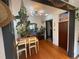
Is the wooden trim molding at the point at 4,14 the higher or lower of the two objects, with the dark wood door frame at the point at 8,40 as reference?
higher

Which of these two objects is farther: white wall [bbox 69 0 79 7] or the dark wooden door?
the dark wooden door

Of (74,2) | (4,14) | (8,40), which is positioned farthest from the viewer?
(74,2)

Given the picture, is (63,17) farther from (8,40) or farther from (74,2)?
(8,40)

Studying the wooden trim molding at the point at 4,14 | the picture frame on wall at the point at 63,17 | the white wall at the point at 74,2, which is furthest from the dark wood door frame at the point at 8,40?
the picture frame on wall at the point at 63,17

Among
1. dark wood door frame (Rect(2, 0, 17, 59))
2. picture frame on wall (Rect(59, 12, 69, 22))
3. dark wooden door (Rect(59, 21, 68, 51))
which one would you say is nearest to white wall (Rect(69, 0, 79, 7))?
picture frame on wall (Rect(59, 12, 69, 22))

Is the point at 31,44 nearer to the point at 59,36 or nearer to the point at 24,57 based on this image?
the point at 24,57

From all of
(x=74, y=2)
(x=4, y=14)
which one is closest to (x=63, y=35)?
(x=74, y=2)

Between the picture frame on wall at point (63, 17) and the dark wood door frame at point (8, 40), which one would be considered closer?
the dark wood door frame at point (8, 40)

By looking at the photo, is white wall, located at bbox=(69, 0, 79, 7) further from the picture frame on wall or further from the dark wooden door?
the dark wooden door

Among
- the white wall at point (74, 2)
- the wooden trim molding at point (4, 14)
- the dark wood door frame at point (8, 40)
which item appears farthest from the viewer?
the white wall at point (74, 2)

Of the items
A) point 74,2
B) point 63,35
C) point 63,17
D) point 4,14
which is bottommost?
point 63,35

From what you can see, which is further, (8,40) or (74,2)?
(74,2)

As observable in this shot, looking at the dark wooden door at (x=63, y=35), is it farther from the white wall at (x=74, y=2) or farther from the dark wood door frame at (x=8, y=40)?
the dark wood door frame at (x=8, y=40)

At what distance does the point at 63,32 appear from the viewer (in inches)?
185
